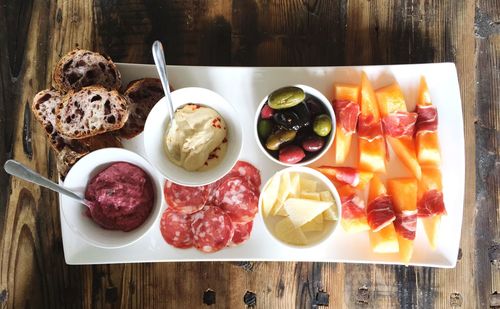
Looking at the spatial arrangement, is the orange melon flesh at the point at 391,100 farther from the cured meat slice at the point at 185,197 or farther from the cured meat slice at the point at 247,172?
the cured meat slice at the point at 185,197

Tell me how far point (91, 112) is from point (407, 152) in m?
0.95

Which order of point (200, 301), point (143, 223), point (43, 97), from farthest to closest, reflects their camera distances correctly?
point (200, 301) < point (43, 97) < point (143, 223)

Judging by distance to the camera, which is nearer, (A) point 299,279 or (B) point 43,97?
(B) point 43,97

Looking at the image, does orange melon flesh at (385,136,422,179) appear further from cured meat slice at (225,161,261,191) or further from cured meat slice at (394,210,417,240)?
cured meat slice at (225,161,261,191)

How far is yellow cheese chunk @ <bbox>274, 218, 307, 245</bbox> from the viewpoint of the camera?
4.51ft

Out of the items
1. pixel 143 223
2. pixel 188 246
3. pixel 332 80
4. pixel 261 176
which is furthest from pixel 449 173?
pixel 143 223

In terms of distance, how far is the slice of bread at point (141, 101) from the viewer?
1438 millimetres

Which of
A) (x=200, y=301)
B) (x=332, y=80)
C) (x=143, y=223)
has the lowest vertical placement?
(x=200, y=301)

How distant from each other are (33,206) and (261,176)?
2.53ft

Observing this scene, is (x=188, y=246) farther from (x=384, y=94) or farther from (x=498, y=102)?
(x=498, y=102)

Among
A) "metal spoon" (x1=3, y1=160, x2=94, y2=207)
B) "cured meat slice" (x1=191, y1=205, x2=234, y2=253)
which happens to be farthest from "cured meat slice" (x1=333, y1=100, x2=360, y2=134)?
"metal spoon" (x1=3, y1=160, x2=94, y2=207)

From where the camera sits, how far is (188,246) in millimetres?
1437

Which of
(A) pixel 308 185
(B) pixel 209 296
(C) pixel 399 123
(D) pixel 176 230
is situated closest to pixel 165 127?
(D) pixel 176 230

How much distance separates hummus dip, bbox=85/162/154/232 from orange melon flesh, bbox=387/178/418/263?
0.74 meters
